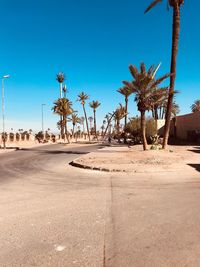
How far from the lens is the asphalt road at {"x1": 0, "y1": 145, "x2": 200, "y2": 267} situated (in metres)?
4.60

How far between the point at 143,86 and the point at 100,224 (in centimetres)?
2209

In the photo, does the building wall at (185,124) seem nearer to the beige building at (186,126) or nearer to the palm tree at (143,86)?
the beige building at (186,126)

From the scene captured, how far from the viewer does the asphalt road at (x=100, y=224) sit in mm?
4602

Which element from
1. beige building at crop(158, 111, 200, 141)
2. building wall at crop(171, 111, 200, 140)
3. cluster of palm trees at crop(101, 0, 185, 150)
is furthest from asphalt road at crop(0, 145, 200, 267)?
building wall at crop(171, 111, 200, 140)

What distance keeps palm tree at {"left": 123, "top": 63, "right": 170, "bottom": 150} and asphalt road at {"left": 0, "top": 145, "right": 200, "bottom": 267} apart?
54.4 ft

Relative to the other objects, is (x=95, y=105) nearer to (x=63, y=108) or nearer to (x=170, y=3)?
(x=63, y=108)

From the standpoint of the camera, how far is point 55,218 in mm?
6734

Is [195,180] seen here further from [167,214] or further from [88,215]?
[88,215]

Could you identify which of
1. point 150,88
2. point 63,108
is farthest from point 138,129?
point 63,108

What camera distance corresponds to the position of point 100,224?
6.25 meters

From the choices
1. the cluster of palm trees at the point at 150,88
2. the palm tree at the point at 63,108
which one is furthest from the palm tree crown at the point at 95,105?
the cluster of palm trees at the point at 150,88

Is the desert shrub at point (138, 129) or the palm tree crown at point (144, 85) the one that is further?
the desert shrub at point (138, 129)

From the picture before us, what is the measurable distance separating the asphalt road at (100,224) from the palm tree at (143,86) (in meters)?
16.6

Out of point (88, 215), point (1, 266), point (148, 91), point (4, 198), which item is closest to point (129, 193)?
point (88, 215)
